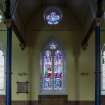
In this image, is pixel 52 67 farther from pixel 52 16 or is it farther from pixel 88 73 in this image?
pixel 52 16

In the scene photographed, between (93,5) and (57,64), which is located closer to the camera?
(93,5)

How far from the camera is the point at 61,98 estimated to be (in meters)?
16.2

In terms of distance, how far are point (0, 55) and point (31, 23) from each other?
2.25 metres

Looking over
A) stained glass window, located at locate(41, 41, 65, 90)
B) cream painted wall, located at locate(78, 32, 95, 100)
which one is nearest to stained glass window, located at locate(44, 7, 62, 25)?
stained glass window, located at locate(41, 41, 65, 90)

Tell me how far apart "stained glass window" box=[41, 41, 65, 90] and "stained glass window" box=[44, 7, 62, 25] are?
1.08 meters

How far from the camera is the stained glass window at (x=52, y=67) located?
54.3 ft

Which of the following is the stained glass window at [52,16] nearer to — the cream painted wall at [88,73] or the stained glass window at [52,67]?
the stained glass window at [52,67]

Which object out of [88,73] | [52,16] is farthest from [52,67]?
[52,16]

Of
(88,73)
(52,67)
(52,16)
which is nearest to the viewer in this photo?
(88,73)

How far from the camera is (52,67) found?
16875 mm

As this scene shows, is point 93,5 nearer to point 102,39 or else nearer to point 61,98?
point 102,39

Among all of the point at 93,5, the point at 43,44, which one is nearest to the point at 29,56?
the point at 43,44

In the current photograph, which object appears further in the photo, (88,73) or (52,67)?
(52,67)

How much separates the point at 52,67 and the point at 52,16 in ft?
8.60
